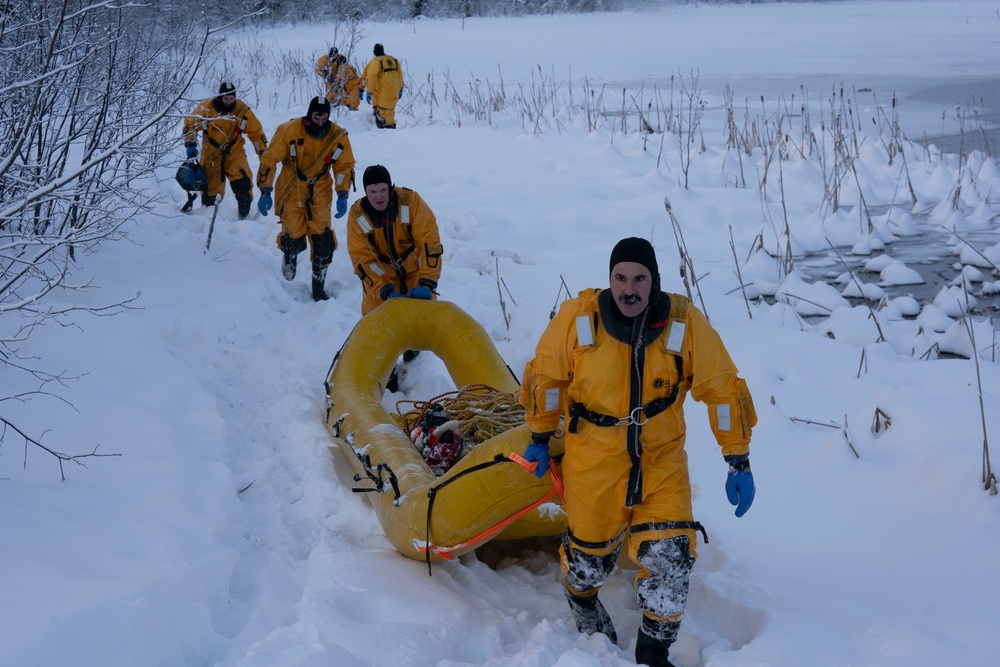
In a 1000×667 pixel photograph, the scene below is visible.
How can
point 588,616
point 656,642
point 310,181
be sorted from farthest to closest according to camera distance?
1. point 310,181
2. point 588,616
3. point 656,642

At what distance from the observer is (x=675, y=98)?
1298 centimetres

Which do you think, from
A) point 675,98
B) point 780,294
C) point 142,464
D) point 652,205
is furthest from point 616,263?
point 675,98

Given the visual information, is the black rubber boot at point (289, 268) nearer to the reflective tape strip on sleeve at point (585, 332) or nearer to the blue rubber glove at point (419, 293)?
the blue rubber glove at point (419, 293)

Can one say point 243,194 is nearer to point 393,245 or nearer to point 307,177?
point 307,177

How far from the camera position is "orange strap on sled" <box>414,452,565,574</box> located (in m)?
2.83

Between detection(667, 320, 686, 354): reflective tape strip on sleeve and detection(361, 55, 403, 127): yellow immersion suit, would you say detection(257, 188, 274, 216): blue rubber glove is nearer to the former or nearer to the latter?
detection(667, 320, 686, 354): reflective tape strip on sleeve

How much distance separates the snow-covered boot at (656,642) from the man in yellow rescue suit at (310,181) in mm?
3888

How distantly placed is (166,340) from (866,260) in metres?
5.08

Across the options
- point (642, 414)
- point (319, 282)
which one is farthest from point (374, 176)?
point (642, 414)

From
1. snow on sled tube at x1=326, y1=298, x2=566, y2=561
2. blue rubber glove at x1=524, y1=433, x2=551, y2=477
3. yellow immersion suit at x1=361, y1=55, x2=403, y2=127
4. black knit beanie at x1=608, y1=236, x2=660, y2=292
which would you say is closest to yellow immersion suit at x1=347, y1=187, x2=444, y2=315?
snow on sled tube at x1=326, y1=298, x2=566, y2=561

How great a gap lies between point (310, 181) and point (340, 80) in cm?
603

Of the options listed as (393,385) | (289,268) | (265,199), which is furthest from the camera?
(289,268)

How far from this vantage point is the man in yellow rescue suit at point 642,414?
98.3 inches

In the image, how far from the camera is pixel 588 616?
2.77m
